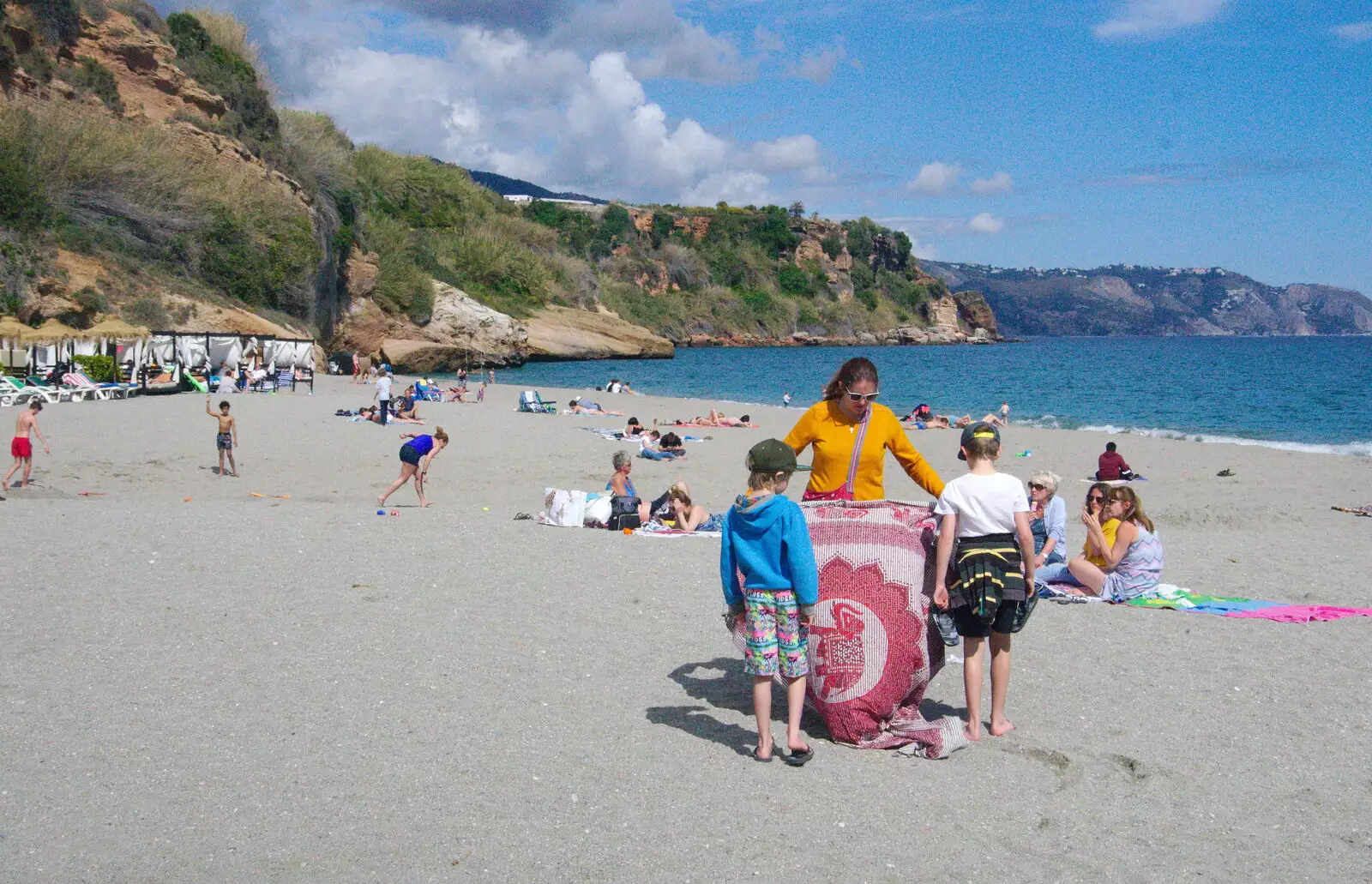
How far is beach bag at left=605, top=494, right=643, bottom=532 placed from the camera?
10.2 m

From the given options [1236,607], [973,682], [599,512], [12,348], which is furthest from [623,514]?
[12,348]

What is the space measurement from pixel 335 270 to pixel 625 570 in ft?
136

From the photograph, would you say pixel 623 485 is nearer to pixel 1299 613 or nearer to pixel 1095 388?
pixel 1299 613

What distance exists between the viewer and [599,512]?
10.2 m

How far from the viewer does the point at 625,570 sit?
8.02 metres

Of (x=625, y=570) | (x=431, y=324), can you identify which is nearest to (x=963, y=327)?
(x=431, y=324)

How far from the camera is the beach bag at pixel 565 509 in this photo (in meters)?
10.3

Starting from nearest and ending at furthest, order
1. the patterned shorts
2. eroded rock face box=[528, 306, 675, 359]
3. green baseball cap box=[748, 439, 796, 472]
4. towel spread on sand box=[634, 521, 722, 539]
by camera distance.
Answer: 1. green baseball cap box=[748, 439, 796, 472]
2. the patterned shorts
3. towel spread on sand box=[634, 521, 722, 539]
4. eroded rock face box=[528, 306, 675, 359]

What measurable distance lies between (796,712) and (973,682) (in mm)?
896

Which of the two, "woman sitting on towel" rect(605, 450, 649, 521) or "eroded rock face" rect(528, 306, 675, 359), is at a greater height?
"eroded rock face" rect(528, 306, 675, 359)

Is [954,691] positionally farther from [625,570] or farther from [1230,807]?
[625,570]

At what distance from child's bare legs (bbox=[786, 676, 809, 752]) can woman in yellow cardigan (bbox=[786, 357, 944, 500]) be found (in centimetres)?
92

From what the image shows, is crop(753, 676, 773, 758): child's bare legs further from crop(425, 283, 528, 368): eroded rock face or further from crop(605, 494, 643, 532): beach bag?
crop(425, 283, 528, 368): eroded rock face

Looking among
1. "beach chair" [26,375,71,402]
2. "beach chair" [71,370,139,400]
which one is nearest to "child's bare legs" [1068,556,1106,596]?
"beach chair" [26,375,71,402]
